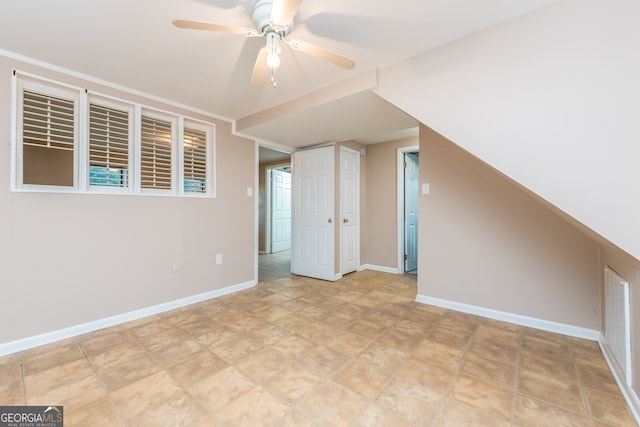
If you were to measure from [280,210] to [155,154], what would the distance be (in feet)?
12.3

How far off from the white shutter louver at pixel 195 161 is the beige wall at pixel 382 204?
265cm

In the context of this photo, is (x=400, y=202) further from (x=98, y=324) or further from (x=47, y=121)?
(x=47, y=121)

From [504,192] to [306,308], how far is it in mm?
2278

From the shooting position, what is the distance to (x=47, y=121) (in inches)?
83.0

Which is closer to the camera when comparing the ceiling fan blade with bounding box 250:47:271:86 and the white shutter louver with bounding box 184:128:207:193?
the ceiling fan blade with bounding box 250:47:271:86

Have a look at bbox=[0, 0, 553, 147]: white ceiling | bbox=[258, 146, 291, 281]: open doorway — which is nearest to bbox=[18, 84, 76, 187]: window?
bbox=[0, 0, 553, 147]: white ceiling

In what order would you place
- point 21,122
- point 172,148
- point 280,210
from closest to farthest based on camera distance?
point 21,122
point 172,148
point 280,210

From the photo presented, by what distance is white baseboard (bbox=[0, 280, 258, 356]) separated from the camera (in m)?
1.93

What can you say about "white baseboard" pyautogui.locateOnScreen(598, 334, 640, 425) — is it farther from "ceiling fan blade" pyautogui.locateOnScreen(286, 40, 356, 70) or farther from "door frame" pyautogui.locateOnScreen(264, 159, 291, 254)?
"door frame" pyautogui.locateOnScreen(264, 159, 291, 254)

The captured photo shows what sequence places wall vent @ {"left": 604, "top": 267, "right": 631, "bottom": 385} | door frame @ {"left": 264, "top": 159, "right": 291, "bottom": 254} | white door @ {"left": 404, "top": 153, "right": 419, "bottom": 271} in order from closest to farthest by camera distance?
wall vent @ {"left": 604, "top": 267, "right": 631, "bottom": 385} < white door @ {"left": 404, "top": 153, "right": 419, "bottom": 271} < door frame @ {"left": 264, "top": 159, "right": 291, "bottom": 254}

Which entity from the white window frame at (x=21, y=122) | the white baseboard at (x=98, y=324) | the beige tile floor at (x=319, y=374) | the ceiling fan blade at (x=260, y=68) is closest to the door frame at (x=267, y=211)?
the white baseboard at (x=98, y=324)

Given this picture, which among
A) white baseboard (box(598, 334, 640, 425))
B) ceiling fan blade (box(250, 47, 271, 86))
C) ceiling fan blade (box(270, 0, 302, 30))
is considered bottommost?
white baseboard (box(598, 334, 640, 425))

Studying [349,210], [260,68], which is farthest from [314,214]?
[260,68]

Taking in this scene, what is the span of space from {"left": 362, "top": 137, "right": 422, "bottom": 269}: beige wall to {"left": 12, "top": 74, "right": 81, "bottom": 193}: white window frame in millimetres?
3722
